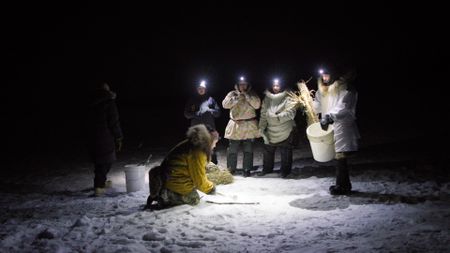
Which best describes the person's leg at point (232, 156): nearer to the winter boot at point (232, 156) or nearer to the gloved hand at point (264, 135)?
the winter boot at point (232, 156)

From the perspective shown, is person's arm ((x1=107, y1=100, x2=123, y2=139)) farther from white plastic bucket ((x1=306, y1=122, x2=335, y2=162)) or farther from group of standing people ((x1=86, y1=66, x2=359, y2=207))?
white plastic bucket ((x1=306, y1=122, x2=335, y2=162))

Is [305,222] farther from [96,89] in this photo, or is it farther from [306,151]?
[306,151]

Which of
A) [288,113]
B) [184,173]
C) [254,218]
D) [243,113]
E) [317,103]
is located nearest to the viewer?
[254,218]

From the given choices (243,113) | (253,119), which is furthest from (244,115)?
(253,119)

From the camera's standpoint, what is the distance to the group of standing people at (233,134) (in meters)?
5.87

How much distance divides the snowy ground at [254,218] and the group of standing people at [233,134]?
339 mm

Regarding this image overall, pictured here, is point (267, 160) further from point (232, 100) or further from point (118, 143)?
point (118, 143)

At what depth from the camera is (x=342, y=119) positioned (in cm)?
627

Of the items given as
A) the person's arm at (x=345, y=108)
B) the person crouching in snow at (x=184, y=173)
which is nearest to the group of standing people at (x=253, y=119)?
the person's arm at (x=345, y=108)

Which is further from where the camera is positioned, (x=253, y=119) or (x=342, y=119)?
(x=253, y=119)

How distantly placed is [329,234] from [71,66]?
4392cm

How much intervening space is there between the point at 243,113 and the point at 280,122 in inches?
30.3

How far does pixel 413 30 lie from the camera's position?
55219 millimetres

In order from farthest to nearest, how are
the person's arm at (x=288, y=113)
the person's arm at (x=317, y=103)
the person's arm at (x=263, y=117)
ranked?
the person's arm at (x=263, y=117) < the person's arm at (x=288, y=113) < the person's arm at (x=317, y=103)
